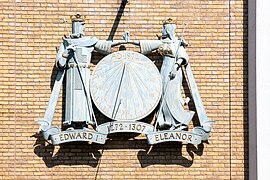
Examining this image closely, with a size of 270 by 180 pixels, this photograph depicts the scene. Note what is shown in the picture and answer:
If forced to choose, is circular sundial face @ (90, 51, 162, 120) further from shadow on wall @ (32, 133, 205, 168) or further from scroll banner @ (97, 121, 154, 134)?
shadow on wall @ (32, 133, 205, 168)

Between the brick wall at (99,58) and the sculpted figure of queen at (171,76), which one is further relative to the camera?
the brick wall at (99,58)

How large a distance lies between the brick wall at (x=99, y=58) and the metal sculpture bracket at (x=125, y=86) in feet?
0.79

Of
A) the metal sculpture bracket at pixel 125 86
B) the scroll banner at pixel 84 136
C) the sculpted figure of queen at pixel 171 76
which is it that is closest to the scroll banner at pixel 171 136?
the metal sculpture bracket at pixel 125 86

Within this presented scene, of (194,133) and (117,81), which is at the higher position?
(117,81)

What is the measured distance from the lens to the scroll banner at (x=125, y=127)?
10.8 meters

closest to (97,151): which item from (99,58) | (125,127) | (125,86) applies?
(125,127)

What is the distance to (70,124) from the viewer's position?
10906mm

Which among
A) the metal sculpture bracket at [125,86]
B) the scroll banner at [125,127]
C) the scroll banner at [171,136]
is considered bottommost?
the scroll banner at [171,136]

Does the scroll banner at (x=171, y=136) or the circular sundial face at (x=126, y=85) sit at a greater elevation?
the circular sundial face at (x=126, y=85)

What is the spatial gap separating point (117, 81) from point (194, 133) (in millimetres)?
1357

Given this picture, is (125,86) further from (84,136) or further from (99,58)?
(84,136)

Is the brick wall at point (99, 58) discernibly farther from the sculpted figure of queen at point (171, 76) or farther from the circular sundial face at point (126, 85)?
the circular sundial face at point (126, 85)
